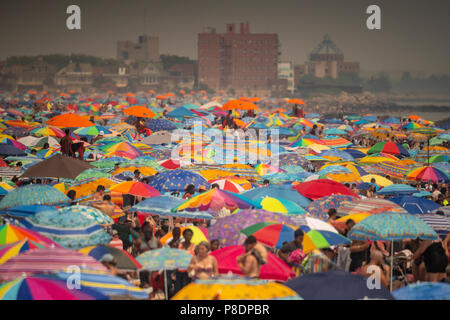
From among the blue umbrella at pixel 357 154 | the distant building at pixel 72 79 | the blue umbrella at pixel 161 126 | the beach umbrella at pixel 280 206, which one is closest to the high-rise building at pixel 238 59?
the distant building at pixel 72 79

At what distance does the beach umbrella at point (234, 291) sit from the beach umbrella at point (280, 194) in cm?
506

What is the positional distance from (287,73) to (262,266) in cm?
15956

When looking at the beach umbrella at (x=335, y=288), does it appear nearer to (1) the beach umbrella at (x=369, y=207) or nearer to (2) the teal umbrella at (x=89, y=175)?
(1) the beach umbrella at (x=369, y=207)

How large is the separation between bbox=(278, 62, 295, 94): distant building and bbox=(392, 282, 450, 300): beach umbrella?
158m

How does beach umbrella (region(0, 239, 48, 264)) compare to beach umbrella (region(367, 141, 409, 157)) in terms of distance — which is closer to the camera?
beach umbrella (region(0, 239, 48, 264))

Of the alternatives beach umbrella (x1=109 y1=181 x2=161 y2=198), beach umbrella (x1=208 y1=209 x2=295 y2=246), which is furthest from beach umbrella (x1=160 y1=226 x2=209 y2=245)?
beach umbrella (x1=109 y1=181 x2=161 y2=198)

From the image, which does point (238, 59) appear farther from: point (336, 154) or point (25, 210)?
point (25, 210)

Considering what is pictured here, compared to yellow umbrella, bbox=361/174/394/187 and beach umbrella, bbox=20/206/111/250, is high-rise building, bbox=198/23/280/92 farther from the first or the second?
beach umbrella, bbox=20/206/111/250

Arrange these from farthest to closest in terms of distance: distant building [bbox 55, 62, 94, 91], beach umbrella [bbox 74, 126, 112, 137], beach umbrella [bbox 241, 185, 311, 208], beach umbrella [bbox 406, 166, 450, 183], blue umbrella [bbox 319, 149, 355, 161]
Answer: distant building [bbox 55, 62, 94, 91]
beach umbrella [bbox 74, 126, 112, 137]
blue umbrella [bbox 319, 149, 355, 161]
beach umbrella [bbox 406, 166, 450, 183]
beach umbrella [bbox 241, 185, 311, 208]

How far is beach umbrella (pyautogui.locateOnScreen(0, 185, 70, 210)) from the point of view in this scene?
31.2 ft

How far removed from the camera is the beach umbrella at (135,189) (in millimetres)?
11273

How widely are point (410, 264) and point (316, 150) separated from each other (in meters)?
10.3

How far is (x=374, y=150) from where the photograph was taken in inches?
783

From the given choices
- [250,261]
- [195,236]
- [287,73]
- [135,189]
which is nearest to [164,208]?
[195,236]
